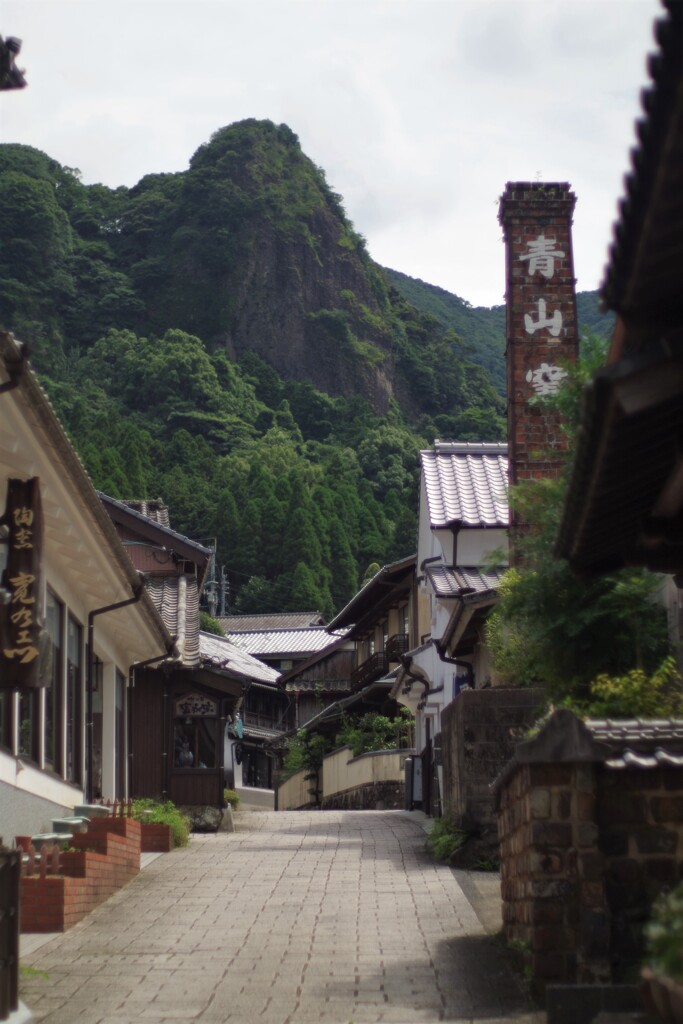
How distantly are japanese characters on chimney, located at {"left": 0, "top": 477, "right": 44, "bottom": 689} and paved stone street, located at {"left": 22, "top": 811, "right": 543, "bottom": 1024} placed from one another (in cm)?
238

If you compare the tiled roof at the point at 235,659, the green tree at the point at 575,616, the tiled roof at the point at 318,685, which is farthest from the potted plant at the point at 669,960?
the tiled roof at the point at 318,685

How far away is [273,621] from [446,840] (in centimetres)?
5945

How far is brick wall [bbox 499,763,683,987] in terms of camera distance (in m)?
8.91

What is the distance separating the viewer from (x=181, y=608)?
2725cm

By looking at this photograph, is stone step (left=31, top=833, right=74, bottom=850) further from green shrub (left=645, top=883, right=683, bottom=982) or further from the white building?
green shrub (left=645, top=883, right=683, bottom=982)

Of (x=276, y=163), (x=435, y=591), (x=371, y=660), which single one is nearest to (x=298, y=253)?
(x=276, y=163)

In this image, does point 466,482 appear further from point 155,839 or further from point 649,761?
point 649,761

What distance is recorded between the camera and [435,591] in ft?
82.8

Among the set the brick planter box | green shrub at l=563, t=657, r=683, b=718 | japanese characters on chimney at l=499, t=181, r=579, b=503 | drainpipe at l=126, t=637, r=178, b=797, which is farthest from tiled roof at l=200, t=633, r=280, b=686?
green shrub at l=563, t=657, r=683, b=718

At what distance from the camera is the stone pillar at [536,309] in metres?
20.9

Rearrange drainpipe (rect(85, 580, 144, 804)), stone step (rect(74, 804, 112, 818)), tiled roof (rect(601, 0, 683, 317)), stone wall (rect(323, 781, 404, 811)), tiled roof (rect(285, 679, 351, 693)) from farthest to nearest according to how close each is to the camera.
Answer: tiled roof (rect(285, 679, 351, 693))
stone wall (rect(323, 781, 404, 811))
drainpipe (rect(85, 580, 144, 804))
stone step (rect(74, 804, 112, 818))
tiled roof (rect(601, 0, 683, 317))

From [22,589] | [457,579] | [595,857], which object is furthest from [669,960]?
[457,579]

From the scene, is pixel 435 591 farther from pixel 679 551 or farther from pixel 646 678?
pixel 679 551

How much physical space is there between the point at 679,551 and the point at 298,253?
13151cm
